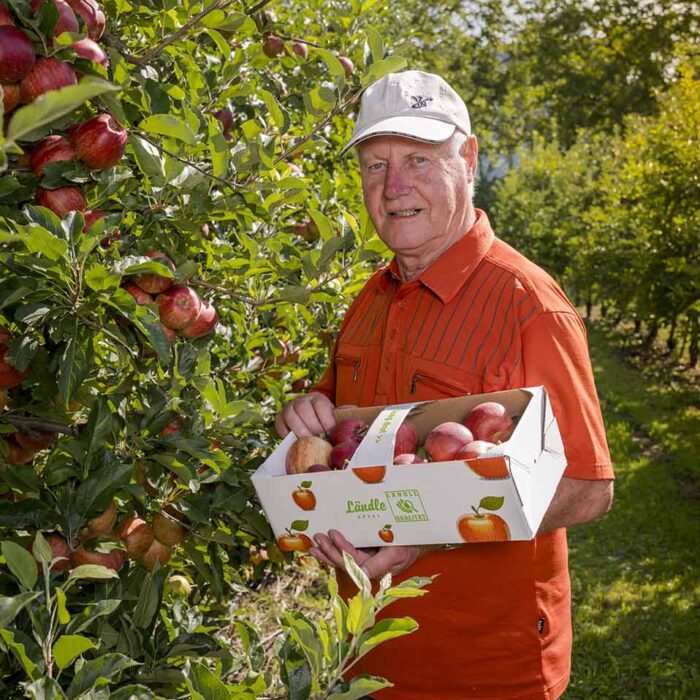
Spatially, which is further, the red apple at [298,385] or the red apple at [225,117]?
the red apple at [298,385]

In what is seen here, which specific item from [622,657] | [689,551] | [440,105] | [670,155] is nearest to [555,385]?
[440,105]

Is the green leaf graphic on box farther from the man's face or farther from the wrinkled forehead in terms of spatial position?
the wrinkled forehead

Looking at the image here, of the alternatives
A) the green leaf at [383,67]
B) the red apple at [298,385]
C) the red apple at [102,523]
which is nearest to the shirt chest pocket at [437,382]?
the green leaf at [383,67]

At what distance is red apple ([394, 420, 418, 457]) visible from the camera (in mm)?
1654

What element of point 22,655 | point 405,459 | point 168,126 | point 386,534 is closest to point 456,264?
point 405,459

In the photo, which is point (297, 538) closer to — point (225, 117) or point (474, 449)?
point (474, 449)

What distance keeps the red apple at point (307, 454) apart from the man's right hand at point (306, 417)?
4.2 inches

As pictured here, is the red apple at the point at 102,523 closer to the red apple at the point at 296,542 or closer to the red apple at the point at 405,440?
the red apple at the point at 296,542

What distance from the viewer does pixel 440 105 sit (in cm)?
199

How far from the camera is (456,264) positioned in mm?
1965

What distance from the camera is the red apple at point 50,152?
4.34 ft

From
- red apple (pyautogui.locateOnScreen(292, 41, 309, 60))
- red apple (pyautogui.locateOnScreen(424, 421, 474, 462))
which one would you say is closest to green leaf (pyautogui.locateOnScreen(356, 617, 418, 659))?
red apple (pyautogui.locateOnScreen(424, 421, 474, 462))

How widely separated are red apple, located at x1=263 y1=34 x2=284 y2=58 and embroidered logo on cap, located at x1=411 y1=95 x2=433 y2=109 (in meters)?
0.70

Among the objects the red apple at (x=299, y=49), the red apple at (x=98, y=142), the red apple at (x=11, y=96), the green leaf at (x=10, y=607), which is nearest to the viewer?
the green leaf at (x=10, y=607)
